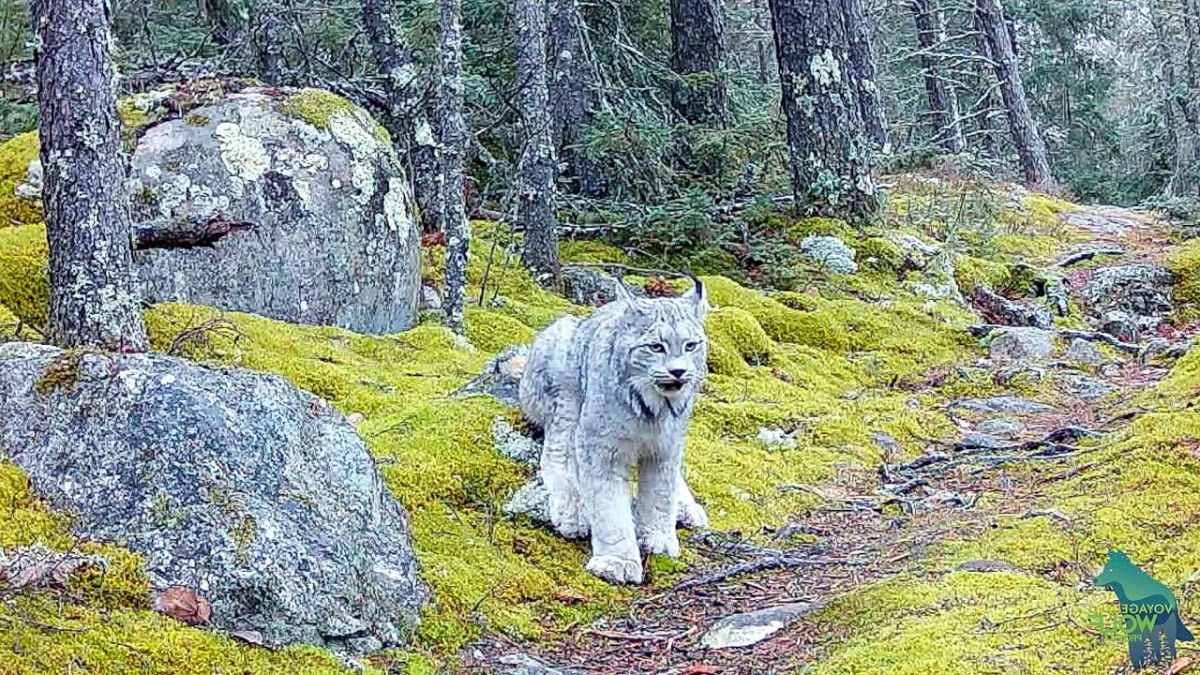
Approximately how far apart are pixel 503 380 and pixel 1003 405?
483 cm

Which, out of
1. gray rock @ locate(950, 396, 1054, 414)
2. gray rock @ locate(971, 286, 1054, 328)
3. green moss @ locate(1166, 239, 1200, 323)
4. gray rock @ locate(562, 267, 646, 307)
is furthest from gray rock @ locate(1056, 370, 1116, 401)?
gray rock @ locate(562, 267, 646, 307)

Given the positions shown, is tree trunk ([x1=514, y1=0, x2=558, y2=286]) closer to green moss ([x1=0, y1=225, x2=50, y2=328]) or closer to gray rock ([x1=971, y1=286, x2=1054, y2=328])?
green moss ([x1=0, y1=225, x2=50, y2=328])

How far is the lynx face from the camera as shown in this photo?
624 cm

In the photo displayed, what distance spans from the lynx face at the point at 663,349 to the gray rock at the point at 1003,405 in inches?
189

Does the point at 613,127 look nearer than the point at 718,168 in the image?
Yes

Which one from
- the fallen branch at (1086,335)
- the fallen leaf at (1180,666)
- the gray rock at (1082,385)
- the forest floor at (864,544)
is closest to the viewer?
the fallen leaf at (1180,666)

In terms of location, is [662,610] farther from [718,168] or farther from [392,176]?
[718,168]

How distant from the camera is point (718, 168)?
1530 centimetres

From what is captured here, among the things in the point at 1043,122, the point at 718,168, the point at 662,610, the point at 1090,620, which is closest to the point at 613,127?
the point at 718,168

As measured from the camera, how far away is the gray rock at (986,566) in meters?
5.40

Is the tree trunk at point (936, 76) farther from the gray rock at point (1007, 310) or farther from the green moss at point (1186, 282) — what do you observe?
the gray rock at point (1007, 310)

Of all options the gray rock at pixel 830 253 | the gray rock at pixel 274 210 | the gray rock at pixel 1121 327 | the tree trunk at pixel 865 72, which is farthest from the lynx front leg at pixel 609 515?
the tree trunk at pixel 865 72

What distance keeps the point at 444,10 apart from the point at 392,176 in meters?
1.53

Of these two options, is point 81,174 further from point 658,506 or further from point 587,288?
point 587,288
